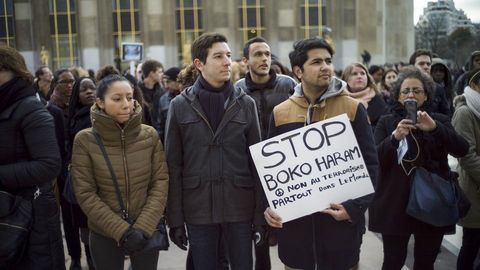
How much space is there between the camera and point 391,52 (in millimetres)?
43438

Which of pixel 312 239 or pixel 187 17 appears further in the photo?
pixel 187 17

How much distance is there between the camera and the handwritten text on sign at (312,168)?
3666 mm

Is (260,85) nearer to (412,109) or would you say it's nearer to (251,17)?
(412,109)

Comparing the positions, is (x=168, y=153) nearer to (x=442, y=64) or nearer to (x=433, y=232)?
(x=433, y=232)

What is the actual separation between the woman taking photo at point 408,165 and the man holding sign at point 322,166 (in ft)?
2.38

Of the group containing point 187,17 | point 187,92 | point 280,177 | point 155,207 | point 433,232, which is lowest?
point 433,232

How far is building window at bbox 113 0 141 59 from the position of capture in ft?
123

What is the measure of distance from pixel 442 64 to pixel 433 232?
148 inches

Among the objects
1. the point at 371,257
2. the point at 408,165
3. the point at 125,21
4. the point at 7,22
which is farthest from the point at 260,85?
the point at 7,22

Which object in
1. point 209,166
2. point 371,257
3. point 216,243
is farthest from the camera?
point 371,257

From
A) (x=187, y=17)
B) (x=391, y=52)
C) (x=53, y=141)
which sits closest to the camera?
(x=53, y=141)

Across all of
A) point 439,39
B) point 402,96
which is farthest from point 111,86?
point 439,39

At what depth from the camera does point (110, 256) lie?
4.14 m

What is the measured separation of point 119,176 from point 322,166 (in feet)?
4.84
